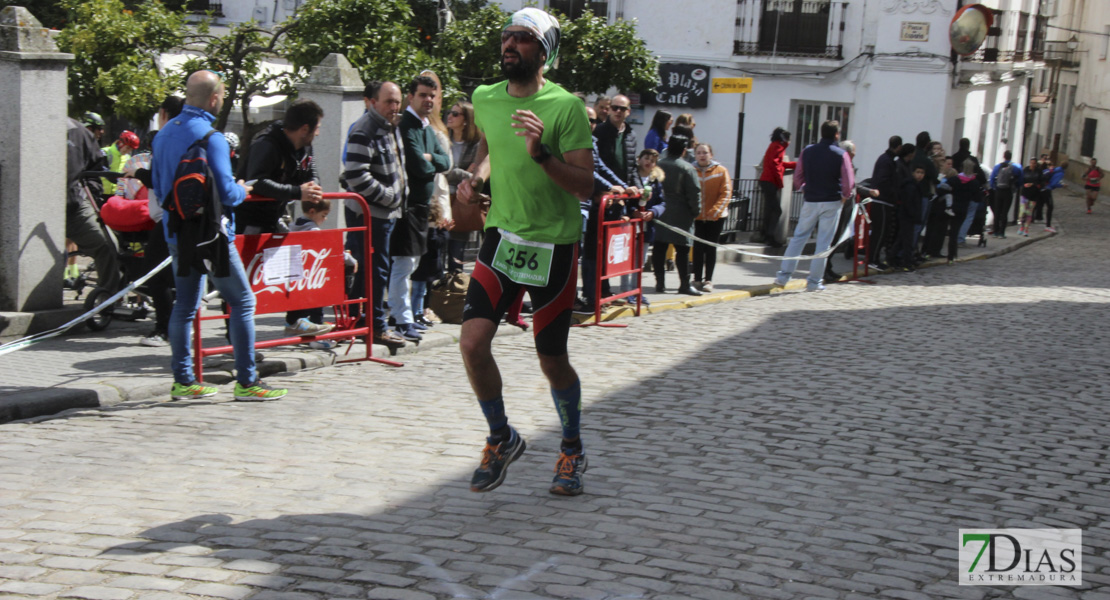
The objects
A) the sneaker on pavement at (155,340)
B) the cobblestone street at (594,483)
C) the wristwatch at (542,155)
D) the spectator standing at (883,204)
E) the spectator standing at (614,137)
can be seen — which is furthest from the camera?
the spectator standing at (883,204)

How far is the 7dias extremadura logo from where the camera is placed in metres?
4.42

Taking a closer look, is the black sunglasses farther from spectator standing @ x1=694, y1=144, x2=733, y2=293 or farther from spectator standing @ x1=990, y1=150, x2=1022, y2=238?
spectator standing @ x1=990, y1=150, x2=1022, y2=238

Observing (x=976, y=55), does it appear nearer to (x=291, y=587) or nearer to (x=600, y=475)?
(x=600, y=475)

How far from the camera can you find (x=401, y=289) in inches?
360

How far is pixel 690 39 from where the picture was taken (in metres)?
29.5

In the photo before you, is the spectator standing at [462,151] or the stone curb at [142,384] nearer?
the stone curb at [142,384]

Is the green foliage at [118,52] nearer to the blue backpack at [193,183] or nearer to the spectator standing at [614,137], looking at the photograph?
the spectator standing at [614,137]

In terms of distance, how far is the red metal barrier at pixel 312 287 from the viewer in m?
7.57

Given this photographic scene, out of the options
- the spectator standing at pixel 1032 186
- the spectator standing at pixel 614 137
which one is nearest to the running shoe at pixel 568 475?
the spectator standing at pixel 614 137

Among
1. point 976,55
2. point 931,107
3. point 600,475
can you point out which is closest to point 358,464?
point 600,475

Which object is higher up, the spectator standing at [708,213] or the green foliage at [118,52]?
the green foliage at [118,52]

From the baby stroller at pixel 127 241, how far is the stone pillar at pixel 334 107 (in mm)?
3063

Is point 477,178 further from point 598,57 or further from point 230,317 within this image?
point 598,57

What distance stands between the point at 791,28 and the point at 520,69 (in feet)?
82.6
